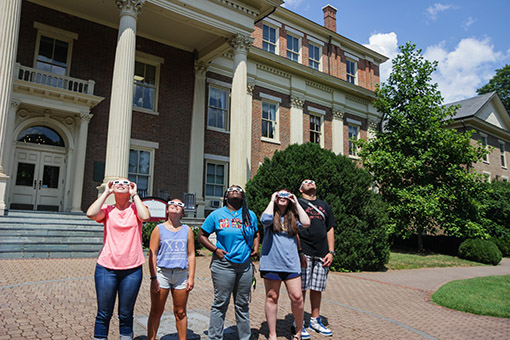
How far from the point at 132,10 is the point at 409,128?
14.6 m

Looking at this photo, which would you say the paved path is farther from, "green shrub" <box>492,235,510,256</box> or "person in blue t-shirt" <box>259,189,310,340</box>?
"green shrub" <box>492,235,510,256</box>

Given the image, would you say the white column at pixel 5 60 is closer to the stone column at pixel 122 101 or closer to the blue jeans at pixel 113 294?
the stone column at pixel 122 101

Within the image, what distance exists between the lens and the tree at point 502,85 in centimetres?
4769

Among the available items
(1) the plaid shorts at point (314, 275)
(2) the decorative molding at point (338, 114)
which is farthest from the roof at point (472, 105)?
(1) the plaid shorts at point (314, 275)

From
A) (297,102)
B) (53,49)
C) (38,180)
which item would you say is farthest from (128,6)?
(297,102)

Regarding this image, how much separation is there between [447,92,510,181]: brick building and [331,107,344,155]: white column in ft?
42.2

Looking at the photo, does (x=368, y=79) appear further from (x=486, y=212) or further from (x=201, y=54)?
(x=201, y=54)

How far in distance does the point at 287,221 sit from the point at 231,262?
0.85 meters

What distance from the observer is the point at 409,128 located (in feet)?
65.2

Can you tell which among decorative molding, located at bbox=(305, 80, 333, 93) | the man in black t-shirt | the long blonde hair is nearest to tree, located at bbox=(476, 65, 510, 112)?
decorative molding, located at bbox=(305, 80, 333, 93)

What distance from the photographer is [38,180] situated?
14984 mm

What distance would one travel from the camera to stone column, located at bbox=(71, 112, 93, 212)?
586 inches

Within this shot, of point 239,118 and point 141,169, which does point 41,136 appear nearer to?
point 141,169

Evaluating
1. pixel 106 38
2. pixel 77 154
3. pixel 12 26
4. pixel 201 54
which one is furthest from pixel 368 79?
pixel 12 26
